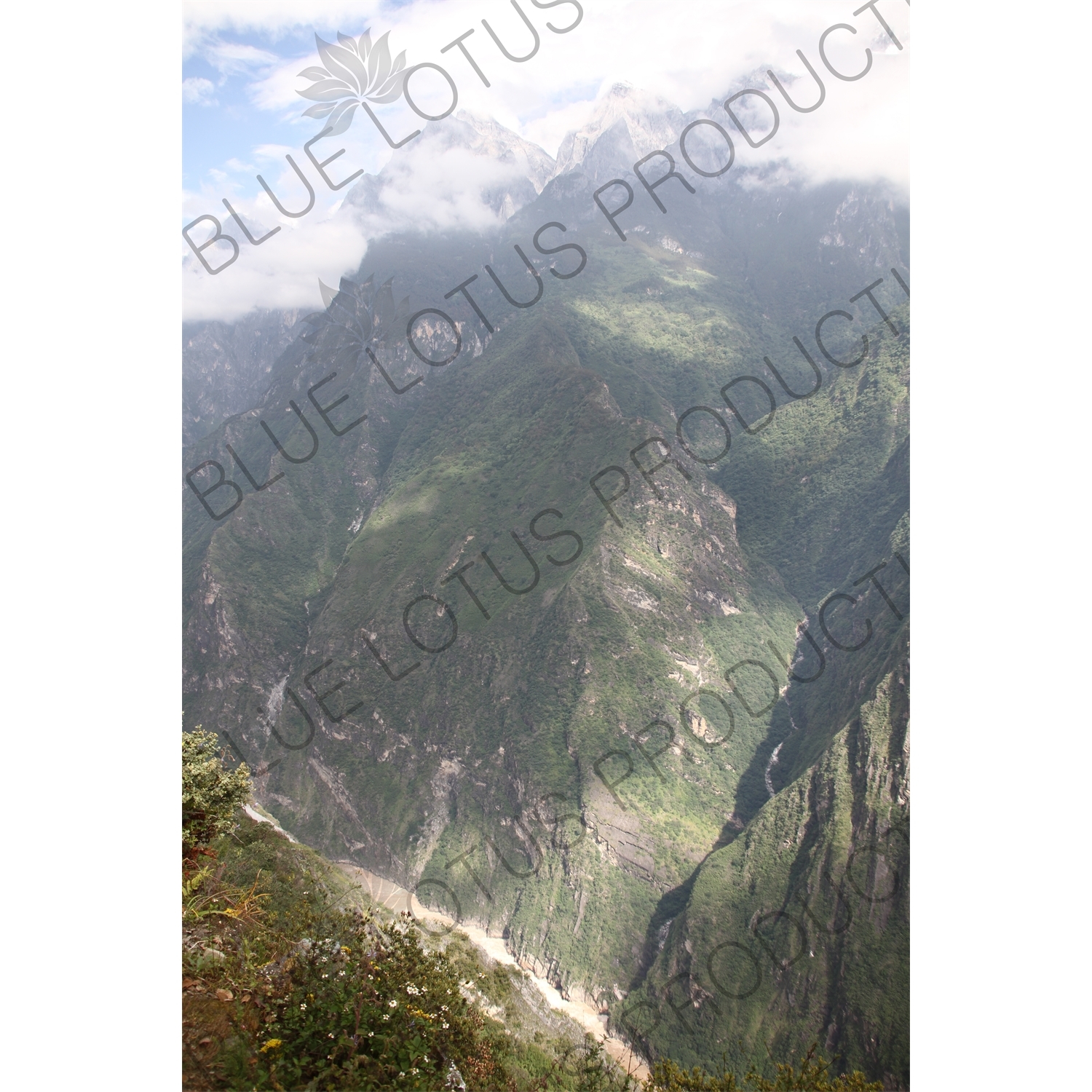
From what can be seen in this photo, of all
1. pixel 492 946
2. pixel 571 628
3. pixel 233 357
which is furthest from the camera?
pixel 233 357

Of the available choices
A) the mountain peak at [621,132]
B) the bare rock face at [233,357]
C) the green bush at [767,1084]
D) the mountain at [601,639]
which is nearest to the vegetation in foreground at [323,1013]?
the green bush at [767,1084]

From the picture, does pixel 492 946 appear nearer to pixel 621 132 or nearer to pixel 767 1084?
pixel 767 1084

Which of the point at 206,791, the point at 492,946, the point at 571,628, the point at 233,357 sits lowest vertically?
the point at 492,946

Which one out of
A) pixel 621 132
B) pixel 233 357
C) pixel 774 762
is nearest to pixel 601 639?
pixel 774 762

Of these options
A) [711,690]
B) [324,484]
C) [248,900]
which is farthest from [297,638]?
[248,900]

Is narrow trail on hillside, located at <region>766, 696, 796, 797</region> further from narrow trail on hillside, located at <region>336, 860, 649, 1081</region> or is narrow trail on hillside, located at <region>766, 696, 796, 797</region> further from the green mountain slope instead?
narrow trail on hillside, located at <region>336, 860, 649, 1081</region>

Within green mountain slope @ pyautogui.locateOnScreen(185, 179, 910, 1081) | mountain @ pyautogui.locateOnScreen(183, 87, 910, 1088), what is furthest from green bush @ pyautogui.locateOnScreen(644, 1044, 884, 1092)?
green mountain slope @ pyautogui.locateOnScreen(185, 179, 910, 1081)

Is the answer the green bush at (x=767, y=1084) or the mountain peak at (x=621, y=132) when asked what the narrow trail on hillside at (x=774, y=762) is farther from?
the mountain peak at (x=621, y=132)

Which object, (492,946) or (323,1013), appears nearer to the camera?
(323,1013)
